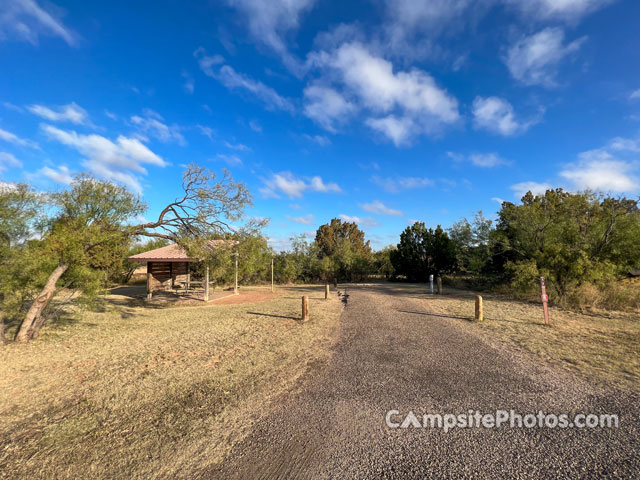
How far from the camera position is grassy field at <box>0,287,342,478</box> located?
255 cm

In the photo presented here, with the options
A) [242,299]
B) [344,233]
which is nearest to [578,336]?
[242,299]

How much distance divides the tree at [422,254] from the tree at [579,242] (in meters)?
10.3

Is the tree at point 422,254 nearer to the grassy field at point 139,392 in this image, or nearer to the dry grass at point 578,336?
the dry grass at point 578,336

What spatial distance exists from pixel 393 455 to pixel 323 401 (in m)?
1.18

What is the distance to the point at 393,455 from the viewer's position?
2430mm

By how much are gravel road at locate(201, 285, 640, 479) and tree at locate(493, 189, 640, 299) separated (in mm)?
7177

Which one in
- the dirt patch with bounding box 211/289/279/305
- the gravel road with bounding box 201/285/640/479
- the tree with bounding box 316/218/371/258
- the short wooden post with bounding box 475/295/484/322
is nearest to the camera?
the gravel road with bounding box 201/285/640/479

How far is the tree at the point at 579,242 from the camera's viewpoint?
953cm

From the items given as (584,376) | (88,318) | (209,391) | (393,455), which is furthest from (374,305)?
(88,318)

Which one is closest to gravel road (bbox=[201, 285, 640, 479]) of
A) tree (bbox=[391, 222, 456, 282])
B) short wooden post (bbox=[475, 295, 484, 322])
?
short wooden post (bbox=[475, 295, 484, 322])

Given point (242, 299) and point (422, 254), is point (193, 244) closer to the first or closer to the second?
point (242, 299)

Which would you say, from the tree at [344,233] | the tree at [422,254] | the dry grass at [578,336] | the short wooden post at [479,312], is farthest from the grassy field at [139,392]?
the tree at [344,233]

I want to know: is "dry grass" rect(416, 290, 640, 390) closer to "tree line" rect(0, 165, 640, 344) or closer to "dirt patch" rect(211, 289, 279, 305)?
"tree line" rect(0, 165, 640, 344)

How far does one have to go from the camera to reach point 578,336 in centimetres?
603
